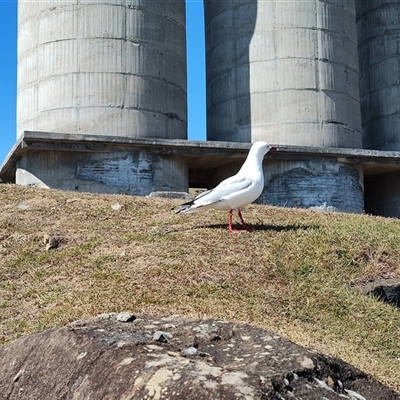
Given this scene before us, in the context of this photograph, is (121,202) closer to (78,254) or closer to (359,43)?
(78,254)

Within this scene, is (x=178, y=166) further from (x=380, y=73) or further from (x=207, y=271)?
(x=207, y=271)

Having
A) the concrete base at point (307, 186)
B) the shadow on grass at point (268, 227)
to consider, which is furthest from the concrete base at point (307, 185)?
the shadow on grass at point (268, 227)

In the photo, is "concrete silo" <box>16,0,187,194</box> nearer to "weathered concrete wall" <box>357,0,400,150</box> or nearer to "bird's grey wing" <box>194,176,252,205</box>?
"weathered concrete wall" <box>357,0,400,150</box>

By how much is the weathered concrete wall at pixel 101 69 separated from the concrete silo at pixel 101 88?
0.08 feet

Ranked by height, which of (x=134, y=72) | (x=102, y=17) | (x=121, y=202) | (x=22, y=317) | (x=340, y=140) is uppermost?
(x=102, y=17)

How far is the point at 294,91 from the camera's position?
60.5 feet

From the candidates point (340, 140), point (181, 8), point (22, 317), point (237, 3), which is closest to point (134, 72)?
point (181, 8)

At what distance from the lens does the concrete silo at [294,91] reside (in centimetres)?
1811

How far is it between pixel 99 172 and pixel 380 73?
985 cm

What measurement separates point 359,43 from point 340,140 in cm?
576

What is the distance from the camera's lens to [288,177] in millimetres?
18094

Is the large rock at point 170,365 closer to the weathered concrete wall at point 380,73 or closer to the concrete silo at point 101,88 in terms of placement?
the concrete silo at point 101,88

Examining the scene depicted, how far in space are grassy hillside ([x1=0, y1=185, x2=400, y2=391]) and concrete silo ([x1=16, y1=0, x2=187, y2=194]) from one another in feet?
16.5

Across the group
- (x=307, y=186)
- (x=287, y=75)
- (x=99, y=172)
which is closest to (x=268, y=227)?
(x=99, y=172)
